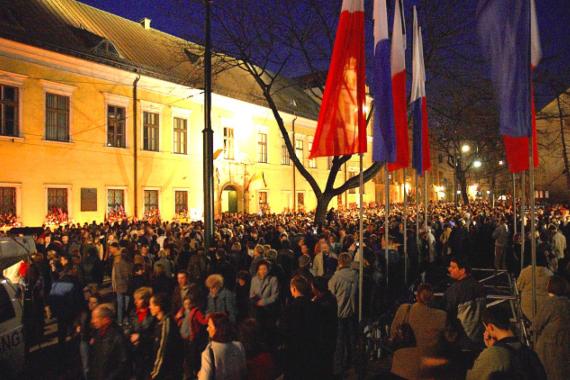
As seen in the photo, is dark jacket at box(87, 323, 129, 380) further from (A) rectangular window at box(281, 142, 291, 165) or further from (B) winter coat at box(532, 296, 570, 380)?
(A) rectangular window at box(281, 142, 291, 165)

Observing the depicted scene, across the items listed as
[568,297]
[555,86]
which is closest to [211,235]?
[568,297]

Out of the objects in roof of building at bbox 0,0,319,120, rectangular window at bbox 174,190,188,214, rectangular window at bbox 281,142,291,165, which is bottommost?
rectangular window at bbox 174,190,188,214

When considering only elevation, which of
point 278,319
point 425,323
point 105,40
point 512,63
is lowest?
point 278,319

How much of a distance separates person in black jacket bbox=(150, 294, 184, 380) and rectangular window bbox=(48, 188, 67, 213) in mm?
16520

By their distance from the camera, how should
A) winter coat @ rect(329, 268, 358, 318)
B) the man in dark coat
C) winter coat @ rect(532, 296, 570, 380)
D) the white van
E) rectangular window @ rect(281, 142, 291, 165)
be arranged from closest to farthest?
winter coat @ rect(532, 296, 570, 380), the man in dark coat, the white van, winter coat @ rect(329, 268, 358, 318), rectangular window @ rect(281, 142, 291, 165)

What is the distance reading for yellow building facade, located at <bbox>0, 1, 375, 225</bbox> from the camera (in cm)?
1841

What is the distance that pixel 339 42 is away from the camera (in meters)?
6.87

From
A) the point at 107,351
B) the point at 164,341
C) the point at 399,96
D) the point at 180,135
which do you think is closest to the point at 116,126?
the point at 180,135

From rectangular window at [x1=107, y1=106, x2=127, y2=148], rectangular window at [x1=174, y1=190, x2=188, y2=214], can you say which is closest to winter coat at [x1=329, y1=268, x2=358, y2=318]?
rectangular window at [x1=107, y1=106, x2=127, y2=148]

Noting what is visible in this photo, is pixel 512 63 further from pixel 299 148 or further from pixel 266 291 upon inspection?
pixel 299 148

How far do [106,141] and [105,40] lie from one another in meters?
5.30

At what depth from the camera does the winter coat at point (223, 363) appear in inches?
147

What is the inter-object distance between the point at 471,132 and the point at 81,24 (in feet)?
73.3

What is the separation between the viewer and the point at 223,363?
3.74 m
